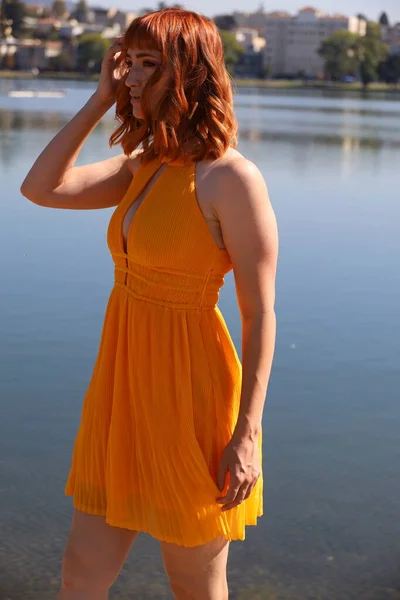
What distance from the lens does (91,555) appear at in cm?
209

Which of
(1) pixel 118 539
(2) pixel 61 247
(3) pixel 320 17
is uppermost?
(1) pixel 118 539

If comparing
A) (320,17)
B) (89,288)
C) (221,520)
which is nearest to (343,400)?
(89,288)

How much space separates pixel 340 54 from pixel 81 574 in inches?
5103

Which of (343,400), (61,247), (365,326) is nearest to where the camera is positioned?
(343,400)

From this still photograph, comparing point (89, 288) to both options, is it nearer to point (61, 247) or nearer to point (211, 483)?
point (61, 247)

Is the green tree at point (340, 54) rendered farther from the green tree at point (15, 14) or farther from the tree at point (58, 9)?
the tree at point (58, 9)

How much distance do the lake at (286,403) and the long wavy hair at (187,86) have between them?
1645 millimetres

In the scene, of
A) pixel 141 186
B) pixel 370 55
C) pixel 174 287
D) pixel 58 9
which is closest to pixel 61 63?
pixel 370 55

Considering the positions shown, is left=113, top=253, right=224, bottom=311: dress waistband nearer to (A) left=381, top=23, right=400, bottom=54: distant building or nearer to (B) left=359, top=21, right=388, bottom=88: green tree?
(B) left=359, top=21, right=388, bottom=88: green tree

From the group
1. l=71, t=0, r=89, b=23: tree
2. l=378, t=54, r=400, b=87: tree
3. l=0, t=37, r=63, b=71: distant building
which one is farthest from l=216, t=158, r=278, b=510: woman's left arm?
l=71, t=0, r=89, b=23: tree

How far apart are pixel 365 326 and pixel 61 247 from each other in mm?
3250

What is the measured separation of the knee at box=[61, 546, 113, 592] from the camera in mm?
2100

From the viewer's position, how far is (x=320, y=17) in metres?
152

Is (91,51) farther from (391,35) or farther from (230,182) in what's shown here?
(230,182)
